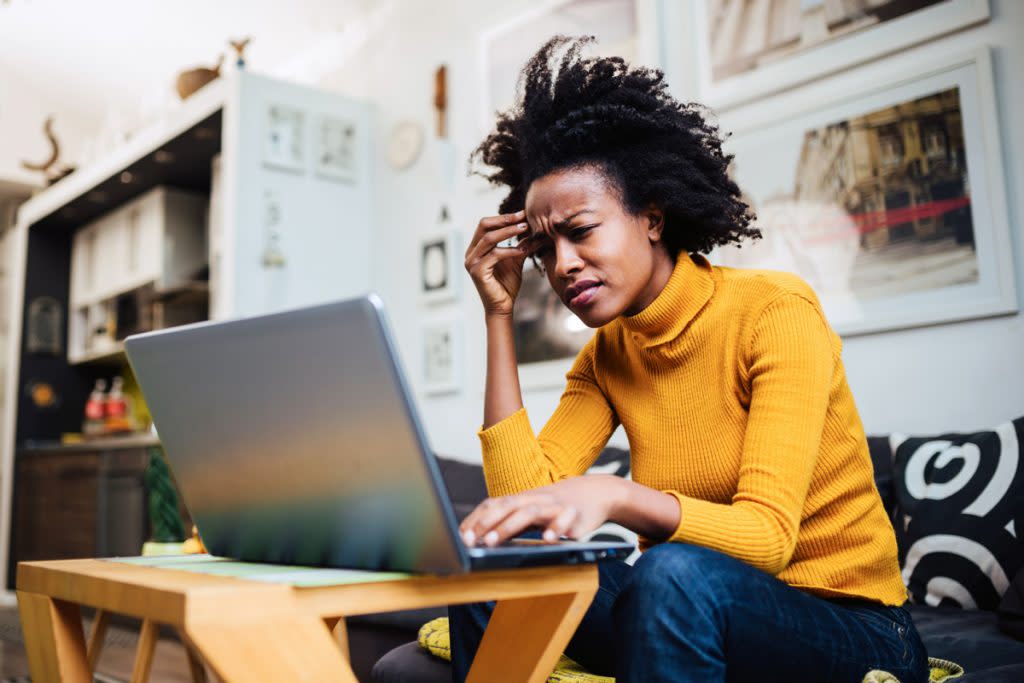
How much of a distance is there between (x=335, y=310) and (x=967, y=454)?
1.44 meters

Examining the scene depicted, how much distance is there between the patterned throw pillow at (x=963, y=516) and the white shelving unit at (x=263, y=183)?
7.79 ft

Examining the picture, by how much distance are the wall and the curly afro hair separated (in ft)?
3.05

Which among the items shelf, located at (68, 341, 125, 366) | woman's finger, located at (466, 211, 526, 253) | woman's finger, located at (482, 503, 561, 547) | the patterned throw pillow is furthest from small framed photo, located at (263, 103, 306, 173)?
woman's finger, located at (482, 503, 561, 547)

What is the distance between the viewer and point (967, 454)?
1673 mm

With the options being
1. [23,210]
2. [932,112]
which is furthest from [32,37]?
[932,112]

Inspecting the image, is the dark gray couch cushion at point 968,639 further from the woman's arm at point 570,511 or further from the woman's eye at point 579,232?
the woman's eye at point 579,232

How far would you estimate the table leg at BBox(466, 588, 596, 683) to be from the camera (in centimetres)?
78

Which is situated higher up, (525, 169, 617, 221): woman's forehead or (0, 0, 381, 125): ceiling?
(0, 0, 381, 125): ceiling

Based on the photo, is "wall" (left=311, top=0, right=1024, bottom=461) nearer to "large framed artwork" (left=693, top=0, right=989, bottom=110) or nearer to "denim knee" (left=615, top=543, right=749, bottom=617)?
"large framed artwork" (left=693, top=0, right=989, bottom=110)

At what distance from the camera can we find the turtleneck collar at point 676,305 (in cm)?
118

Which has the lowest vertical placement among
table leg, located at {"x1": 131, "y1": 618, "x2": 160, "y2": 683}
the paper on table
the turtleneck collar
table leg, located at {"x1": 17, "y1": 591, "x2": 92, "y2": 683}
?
table leg, located at {"x1": 131, "y1": 618, "x2": 160, "y2": 683}

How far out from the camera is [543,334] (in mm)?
2943

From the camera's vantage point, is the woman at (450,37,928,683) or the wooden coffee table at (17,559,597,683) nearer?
the wooden coffee table at (17,559,597,683)

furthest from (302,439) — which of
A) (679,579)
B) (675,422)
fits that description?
(675,422)
